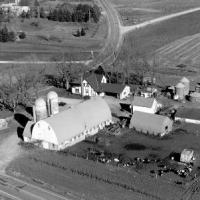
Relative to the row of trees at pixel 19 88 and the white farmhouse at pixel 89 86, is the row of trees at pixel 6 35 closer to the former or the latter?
the row of trees at pixel 19 88

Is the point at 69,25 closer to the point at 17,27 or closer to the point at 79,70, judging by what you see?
the point at 17,27

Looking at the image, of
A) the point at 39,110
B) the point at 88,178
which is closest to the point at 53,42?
the point at 39,110

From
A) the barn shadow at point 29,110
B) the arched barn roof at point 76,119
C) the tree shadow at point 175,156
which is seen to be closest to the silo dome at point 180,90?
the arched barn roof at point 76,119

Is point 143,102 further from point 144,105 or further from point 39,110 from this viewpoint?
point 39,110

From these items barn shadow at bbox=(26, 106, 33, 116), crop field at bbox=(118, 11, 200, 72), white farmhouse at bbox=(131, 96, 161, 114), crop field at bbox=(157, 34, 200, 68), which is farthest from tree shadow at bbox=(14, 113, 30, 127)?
crop field at bbox=(157, 34, 200, 68)

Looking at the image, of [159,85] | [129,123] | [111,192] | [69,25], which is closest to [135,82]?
[159,85]

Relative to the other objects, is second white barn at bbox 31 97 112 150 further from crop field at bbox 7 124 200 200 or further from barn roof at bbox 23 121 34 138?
crop field at bbox 7 124 200 200
